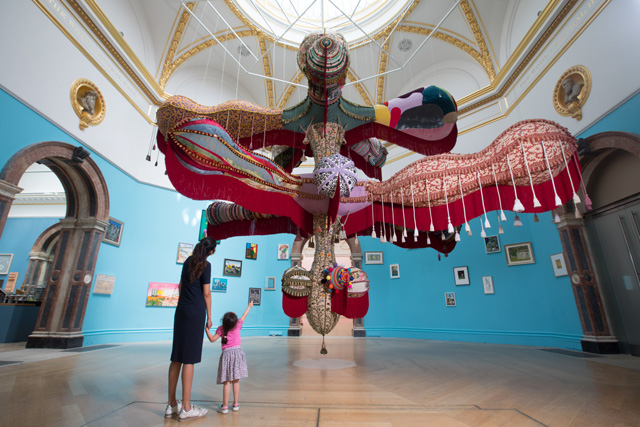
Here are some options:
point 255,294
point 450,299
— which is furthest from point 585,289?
point 255,294

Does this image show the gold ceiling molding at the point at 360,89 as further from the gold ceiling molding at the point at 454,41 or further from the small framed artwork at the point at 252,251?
the small framed artwork at the point at 252,251

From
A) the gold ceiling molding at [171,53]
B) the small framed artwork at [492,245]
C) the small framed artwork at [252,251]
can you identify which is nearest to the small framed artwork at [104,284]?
the small framed artwork at [252,251]

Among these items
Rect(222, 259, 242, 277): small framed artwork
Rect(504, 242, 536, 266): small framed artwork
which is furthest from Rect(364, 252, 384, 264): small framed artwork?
Rect(222, 259, 242, 277): small framed artwork

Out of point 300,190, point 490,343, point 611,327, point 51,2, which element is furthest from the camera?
point 490,343

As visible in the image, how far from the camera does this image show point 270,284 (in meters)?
10.1

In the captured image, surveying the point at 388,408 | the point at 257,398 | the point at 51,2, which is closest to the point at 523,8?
the point at 388,408

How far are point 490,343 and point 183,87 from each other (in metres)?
11.8

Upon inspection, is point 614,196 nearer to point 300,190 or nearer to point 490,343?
point 490,343

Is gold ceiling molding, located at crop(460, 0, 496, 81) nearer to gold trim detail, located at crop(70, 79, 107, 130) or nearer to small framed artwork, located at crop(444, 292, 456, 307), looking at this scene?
small framed artwork, located at crop(444, 292, 456, 307)

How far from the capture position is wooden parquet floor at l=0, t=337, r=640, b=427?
2.03 metres

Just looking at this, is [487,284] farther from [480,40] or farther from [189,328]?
[189,328]

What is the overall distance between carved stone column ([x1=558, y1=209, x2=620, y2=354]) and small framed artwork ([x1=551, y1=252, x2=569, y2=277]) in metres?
A: 0.18

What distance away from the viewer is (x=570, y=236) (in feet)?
18.9

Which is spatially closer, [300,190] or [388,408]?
[388,408]
